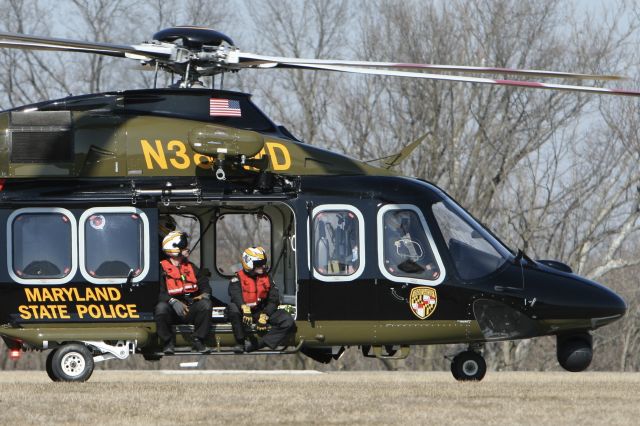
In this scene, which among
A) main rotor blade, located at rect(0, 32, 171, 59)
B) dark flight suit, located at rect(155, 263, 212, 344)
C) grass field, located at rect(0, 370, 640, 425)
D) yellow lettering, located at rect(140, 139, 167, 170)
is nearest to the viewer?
grass field, located at rect(0, 370, 640, 425)

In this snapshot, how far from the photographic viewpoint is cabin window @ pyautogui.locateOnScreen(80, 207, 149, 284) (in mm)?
13578

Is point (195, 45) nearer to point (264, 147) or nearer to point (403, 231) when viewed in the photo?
point (264, 147)

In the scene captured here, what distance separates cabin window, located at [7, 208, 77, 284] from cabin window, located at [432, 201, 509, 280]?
3965mm

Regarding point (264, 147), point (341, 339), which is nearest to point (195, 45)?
point (264, 147)

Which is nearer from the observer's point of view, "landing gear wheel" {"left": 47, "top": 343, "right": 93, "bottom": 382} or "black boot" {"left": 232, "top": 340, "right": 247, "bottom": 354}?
"landing gear wheel" {"left": 47, "top": 343, "right": 93, "bottom": 382}

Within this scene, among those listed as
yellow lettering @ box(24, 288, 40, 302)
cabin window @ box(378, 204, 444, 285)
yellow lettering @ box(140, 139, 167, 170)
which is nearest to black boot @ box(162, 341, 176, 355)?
yellow lettering @ box(24, 288, 40, 302)

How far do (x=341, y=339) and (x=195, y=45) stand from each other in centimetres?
351

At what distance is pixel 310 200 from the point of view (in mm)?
13750

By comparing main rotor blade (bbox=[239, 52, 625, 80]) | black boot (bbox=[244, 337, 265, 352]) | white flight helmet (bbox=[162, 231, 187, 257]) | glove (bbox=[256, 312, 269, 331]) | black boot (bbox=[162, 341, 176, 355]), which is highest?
main rotor blade (bbox=[239, 52, 625, 80])

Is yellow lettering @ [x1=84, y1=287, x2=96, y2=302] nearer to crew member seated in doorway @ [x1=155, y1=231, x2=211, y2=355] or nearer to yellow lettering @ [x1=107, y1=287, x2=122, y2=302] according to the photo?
yellow lettering @ [x1=107, y1=287, x2=122, y2=302]

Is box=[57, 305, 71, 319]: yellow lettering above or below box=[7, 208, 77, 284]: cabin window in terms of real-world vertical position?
below

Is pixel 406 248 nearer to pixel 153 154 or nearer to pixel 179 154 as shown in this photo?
pixel 179 154

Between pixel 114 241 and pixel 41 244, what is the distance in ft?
2.53

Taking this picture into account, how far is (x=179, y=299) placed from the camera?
13695mm
